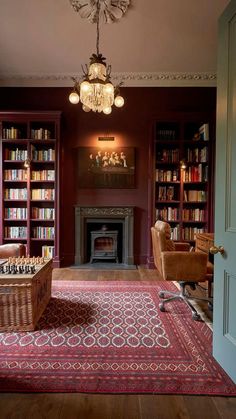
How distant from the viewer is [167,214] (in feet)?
15.1

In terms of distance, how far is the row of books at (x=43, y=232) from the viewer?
4570mm

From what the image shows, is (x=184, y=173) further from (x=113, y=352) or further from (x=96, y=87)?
(x=113, y=352)

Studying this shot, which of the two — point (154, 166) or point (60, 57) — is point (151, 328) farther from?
point (60, 57)

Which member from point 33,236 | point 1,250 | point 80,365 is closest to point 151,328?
point 80,365

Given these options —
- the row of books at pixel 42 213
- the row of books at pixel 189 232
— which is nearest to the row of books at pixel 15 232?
the row of books at pixel 42 213

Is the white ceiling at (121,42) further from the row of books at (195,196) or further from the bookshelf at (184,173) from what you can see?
the row of books at (195,196)

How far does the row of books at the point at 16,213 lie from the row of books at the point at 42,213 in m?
0.16

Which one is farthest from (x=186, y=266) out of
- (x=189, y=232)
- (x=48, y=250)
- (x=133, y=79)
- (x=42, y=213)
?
(x=133, y=79)

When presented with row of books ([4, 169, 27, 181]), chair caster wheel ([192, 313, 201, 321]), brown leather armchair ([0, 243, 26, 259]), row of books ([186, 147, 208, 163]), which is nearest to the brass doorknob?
chair caster wheel ([192, 313, 201, 321])

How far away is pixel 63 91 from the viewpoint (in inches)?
187

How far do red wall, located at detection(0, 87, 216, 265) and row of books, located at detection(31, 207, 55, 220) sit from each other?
24 centimetres

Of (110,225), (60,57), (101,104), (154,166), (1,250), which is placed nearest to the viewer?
(101,104)

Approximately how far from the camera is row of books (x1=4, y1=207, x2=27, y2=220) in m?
4.55

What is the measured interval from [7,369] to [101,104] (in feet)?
8.44
